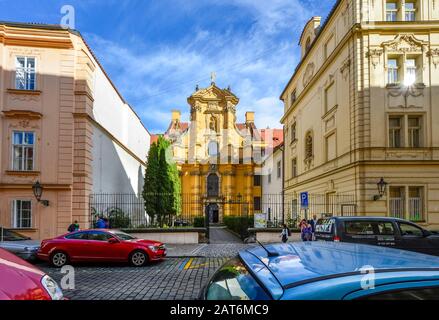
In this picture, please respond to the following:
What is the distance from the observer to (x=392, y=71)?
69.0 feet

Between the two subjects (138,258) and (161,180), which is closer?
(138,258)

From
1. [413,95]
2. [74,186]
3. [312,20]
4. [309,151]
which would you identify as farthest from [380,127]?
[74,186]

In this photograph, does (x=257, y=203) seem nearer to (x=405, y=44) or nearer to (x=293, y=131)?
(x=293, y=131)

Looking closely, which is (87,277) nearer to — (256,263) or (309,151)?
(256,263)

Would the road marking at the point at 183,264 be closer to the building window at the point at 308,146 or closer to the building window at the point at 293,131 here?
the building window at the point at 308,146

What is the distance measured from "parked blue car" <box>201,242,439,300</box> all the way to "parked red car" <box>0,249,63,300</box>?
1.47 meters

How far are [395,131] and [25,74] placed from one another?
19.7 m

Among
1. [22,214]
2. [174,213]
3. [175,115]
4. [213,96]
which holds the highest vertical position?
[213,96]

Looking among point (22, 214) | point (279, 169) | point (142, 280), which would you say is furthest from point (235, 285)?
point (279, 169)

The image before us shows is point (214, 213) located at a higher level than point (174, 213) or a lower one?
lower

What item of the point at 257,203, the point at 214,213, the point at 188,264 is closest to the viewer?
the point at 188,264

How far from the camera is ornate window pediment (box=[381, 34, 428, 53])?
2066cm

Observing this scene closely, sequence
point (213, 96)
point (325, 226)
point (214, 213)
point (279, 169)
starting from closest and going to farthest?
1. point (325, 226)
2. point (279, 169)
3. point (214, 213)
4. point (213, 96)

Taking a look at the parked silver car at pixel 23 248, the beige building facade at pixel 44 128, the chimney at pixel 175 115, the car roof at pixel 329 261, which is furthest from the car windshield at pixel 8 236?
the chimney at pixel 175 115
